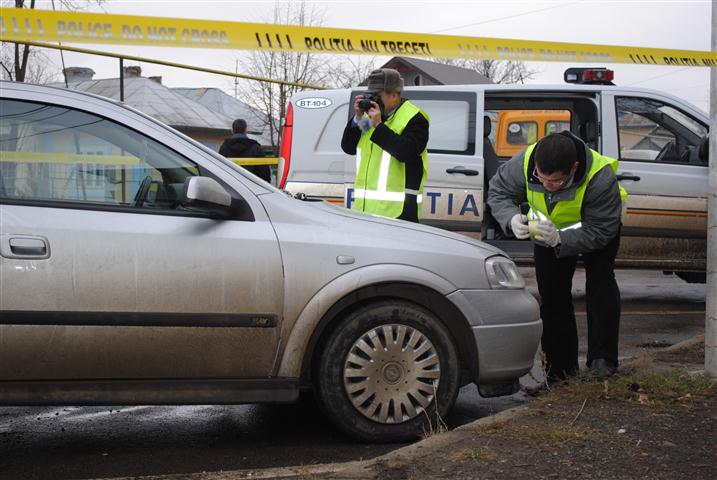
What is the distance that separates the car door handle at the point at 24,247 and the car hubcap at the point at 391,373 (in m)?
1.44

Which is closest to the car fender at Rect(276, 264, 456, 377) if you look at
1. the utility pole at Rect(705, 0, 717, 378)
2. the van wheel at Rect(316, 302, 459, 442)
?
the van wheel at Rect(316, 302, 459, 442)

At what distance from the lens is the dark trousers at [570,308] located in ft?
18.7

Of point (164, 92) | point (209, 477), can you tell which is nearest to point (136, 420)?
point (209, 477)

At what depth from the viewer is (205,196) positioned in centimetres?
447

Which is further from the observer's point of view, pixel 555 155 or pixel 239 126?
pixel 239 126

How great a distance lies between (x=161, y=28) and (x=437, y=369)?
6.74 feet

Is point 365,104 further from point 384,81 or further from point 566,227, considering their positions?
point 566,227

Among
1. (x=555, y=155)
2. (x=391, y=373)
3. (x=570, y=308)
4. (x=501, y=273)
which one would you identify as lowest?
(x=391, y=373)

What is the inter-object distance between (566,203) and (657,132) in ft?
13.4

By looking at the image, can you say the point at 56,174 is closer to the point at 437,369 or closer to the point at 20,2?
the point at 437,369

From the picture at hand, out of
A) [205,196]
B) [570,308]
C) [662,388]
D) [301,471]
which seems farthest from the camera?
[570,308]

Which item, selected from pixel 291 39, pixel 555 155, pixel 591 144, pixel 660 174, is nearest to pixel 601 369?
pixel 555 155

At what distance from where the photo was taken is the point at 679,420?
4727mm

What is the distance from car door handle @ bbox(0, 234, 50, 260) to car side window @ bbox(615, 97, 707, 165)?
19.8ft
